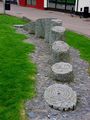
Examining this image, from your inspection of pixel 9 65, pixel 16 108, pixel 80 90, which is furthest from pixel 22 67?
pixel 16 108

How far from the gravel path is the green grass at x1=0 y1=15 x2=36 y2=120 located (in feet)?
0.75

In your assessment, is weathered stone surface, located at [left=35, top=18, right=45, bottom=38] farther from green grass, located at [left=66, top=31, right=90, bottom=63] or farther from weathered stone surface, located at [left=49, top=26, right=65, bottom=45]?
weathered stone surface, located at [left=49, top=26, right=65, bottom=45]

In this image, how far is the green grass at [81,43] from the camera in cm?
1452

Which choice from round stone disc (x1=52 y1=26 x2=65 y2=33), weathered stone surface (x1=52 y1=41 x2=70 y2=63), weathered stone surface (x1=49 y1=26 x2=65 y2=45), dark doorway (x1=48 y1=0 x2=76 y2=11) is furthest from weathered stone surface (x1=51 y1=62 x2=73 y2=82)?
dark doorway (x1=48 y1=0 x2=76 y2=11)

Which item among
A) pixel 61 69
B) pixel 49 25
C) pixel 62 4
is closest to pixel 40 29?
pixel 49 25

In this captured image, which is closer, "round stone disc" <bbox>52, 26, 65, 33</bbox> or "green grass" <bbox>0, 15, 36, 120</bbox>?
"green grass" <bbox>0, 15, 36, 120</bbox>

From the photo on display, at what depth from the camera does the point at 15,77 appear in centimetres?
1045

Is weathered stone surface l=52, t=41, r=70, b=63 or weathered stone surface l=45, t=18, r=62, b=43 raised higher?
weathered stone surface l=45, t=18, r=62, b=43

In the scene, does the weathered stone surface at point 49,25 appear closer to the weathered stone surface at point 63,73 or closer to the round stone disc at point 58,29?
the round stone disc at point 58,29

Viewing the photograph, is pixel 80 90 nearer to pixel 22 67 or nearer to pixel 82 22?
pixel 22 67

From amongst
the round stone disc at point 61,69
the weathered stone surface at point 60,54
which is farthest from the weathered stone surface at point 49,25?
the round stone disc at point 61,69

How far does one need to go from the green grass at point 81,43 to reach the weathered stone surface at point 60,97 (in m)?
4.50

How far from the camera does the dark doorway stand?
33.9 m

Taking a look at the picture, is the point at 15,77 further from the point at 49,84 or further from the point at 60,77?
the point at 60,77
